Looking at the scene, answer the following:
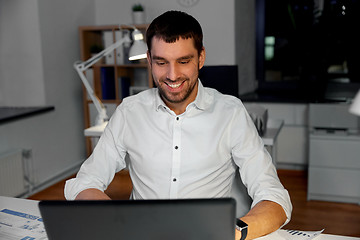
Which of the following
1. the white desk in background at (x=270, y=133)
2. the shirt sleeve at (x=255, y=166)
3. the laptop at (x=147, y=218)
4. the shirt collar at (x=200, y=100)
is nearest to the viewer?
the laptop at (x=147, y=218)

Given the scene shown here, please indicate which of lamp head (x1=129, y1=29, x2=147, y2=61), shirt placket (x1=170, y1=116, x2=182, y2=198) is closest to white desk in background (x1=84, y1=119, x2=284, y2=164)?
lamp head (x1=129, y1=29, x2=147, y2=61)

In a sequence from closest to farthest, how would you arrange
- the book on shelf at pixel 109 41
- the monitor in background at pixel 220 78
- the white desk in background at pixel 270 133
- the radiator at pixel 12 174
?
the monitor in background at pixel 220 78, the white desk in background at pixel 270 133, the radiator at pixel 12 174, the book on shelf at pixel 109 41

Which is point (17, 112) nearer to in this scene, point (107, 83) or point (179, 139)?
point (107, 83)

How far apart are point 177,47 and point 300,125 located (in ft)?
9.74

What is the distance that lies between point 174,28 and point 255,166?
534 millimetres

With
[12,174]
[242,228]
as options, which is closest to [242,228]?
[242,228]

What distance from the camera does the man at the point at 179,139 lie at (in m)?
1.32

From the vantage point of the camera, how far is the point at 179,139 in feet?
4.78

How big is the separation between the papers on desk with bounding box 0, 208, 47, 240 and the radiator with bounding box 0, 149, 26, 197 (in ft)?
6.41

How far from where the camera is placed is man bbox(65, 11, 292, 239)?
4.33 ft

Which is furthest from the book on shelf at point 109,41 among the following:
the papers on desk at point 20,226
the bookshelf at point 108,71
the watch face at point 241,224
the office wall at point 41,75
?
the watch face at point 241,224

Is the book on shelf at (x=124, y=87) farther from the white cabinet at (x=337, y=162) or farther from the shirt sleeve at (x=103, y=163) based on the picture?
the shirt sleeve at (x=103, y=163)

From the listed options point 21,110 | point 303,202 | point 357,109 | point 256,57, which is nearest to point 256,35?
point 256,57

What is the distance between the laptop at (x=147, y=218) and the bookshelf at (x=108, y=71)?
3326mm
